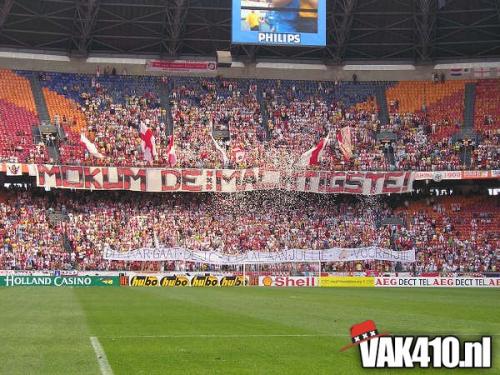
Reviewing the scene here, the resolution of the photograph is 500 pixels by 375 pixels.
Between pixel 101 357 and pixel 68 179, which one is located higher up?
pixel 68 179

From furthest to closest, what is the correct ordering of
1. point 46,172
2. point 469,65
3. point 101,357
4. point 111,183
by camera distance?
point 469,65, point 111,183, point 46,172, point 101,357

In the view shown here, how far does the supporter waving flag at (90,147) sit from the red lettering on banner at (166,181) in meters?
4.73

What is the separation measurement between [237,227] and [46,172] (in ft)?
43.2

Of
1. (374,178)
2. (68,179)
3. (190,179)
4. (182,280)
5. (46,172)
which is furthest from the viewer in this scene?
(374,178)

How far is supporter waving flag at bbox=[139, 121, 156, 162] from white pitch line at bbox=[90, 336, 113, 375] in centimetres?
4084

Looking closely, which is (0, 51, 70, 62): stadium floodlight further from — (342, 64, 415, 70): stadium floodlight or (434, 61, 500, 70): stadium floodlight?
(434, 61, 500, 70): stadium floodlight

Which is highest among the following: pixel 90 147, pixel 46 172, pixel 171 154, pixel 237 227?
pixel 90 147

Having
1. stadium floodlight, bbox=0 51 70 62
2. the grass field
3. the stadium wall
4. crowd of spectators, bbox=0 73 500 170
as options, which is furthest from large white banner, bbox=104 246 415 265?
Result: the grass field

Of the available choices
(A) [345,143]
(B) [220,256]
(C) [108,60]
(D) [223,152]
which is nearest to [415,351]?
(B) [220,256]

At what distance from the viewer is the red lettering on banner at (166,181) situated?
56625mm

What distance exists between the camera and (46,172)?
179 ft

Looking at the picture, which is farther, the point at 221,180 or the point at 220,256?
the point at 221,180

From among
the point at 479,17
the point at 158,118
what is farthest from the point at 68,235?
the point at 479,17

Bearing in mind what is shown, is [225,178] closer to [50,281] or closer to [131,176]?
[131,176]
